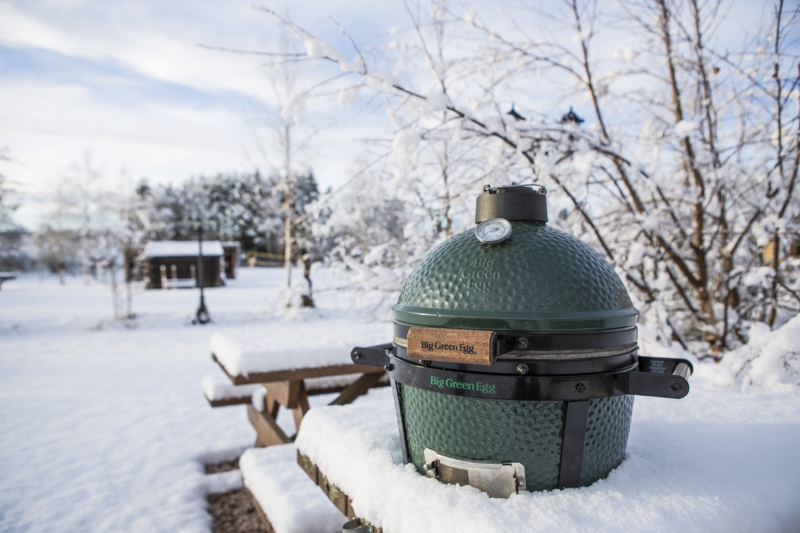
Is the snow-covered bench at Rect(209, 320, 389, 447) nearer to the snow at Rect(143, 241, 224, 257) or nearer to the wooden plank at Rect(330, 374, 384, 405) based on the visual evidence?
the wooden plank at Rect(330, 374, 384, 405)

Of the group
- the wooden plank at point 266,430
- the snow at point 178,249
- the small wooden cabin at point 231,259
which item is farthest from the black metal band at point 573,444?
the small wooden cabin at point 231,259

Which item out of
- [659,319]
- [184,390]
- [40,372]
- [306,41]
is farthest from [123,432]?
[659,319]

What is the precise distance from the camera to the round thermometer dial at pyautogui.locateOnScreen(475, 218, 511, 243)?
117 centimetres

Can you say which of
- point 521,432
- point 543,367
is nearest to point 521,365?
point 543,367

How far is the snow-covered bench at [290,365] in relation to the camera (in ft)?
9.86

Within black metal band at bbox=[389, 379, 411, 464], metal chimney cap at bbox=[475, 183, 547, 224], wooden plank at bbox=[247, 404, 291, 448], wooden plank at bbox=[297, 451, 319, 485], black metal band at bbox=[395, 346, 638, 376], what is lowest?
wooden plank at bbox=[247, 404, 291, 448]

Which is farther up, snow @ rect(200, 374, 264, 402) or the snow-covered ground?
snow @ rect(200, 374, 264, 402)

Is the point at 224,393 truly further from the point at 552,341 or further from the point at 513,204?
the point at 552,341

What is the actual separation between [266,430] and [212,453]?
134cm

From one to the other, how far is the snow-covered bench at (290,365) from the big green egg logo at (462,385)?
1.97 meters

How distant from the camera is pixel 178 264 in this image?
2531 centimetres

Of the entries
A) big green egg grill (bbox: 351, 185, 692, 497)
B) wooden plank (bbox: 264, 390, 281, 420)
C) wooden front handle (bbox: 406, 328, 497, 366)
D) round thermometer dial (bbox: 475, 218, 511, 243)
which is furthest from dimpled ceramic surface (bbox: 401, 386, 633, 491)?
wooden plank (bbox: 264, 390, 281, 420)

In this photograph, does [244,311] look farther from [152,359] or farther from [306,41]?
[306,41]

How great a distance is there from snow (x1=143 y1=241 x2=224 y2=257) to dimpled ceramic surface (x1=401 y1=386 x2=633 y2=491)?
25.6m
